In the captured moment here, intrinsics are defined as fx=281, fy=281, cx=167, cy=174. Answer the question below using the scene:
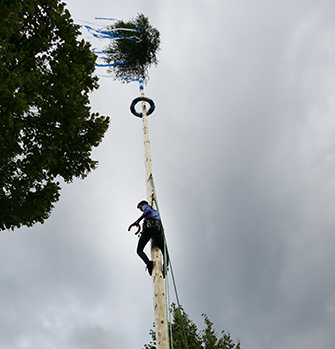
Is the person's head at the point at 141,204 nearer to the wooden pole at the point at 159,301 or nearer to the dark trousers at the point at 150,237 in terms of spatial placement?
the wooden pole at the point at 159,301

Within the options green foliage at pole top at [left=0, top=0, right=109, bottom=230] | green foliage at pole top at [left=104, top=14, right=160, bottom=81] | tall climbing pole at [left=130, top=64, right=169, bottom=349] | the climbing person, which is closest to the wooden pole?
tall climbing pole at [left=130, top=64, right=169, bottom=349]

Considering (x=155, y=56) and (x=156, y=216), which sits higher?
(x=155, y=56)

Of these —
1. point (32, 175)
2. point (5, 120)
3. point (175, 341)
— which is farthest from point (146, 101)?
point (175, 341)

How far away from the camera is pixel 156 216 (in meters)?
5.68

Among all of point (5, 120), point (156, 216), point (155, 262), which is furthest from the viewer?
point (156, 216)

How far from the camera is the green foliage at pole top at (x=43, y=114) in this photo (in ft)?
16.5

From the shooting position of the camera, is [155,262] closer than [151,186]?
Yes

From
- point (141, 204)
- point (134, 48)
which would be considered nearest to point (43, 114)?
point (141, 204)

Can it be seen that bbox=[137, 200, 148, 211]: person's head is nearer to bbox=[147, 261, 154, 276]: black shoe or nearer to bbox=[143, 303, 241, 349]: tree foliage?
bbox=[147, 261, 154, 276]: black shoe

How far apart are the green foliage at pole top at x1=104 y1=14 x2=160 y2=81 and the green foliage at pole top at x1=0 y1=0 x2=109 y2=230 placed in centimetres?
668

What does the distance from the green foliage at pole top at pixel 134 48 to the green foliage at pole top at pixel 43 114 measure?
263 inches

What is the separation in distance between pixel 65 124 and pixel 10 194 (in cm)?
213

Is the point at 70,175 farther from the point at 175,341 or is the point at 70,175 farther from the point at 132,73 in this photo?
the point at 175,341

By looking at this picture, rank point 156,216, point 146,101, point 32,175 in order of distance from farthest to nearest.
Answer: point 146,101 < point 32,175 < point 156,216
